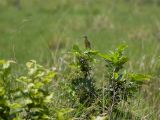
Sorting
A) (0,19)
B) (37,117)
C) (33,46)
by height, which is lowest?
(37,117)

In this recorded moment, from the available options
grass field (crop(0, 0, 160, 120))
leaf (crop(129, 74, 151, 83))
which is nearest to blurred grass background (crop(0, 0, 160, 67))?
grass field (crop(0, 0, 160, 120))

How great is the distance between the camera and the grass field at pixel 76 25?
9922 mm

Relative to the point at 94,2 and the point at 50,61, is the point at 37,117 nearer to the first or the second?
the point at 50,61

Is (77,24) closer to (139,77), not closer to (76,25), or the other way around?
(76,25)

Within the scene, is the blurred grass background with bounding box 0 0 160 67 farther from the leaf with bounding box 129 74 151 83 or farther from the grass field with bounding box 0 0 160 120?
the leaf with bounding box 129 74 151 83

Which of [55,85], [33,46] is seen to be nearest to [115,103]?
[55,85]

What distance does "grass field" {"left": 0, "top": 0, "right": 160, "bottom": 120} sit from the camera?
32.6 feet

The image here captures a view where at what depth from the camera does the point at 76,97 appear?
3.52m

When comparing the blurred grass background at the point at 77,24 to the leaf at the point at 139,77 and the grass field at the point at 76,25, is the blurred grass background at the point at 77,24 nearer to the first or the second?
the grass field at the point at 76,25

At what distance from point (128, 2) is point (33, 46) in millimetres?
6784

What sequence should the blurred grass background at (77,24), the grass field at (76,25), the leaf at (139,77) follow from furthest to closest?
the blurred grass background at (77,24) < the grass field at (76,25) < the leaf at (139,77)

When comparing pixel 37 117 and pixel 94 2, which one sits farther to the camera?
pixel 94 2

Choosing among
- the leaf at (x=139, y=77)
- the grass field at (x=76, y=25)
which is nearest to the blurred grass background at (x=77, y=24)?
the grass field at (x=76, y=25)

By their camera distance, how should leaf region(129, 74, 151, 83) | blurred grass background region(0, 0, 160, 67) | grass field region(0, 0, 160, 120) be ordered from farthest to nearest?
blurred grass background region(0, 0, 160, 67)
grass field region(0, 0, 160, 120)
leaf region(129, 74, 151, 83)
